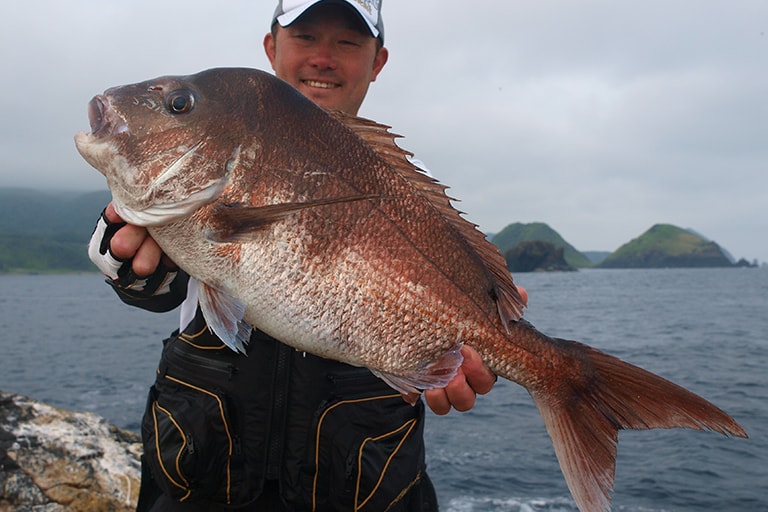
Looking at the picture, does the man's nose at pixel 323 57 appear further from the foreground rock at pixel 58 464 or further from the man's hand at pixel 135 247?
the foreground rock at pixel 58 464

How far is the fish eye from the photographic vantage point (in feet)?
7.70

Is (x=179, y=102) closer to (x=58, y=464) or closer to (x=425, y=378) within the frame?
(x=425, y=378)

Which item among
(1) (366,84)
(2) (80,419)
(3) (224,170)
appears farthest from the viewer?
(2) (80,419)

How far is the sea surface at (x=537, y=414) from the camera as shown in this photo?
31.2 ft

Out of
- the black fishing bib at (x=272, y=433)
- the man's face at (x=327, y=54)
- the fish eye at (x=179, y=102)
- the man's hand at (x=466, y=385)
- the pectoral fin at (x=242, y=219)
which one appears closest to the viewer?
the pectoral fin at (x=242, y=219)

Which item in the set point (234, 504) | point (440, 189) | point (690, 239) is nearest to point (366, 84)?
point (440, 189)

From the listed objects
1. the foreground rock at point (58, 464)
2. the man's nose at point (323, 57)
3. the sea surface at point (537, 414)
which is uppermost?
the man's nose at point (323, 57)

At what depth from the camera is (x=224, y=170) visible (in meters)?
2.27

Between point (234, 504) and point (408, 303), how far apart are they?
152cm

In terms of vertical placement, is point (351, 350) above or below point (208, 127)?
below

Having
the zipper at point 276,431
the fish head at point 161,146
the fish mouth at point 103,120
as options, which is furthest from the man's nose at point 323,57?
the zipper at point 276,431

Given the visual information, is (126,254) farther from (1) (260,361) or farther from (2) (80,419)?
(2) (80,419)

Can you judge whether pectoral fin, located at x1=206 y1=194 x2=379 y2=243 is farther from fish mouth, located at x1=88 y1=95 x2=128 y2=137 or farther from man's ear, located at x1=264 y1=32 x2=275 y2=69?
man's ear, located at x1=264 y1=32 x2=275 y2=69

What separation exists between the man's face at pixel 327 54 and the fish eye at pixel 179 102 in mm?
1242
